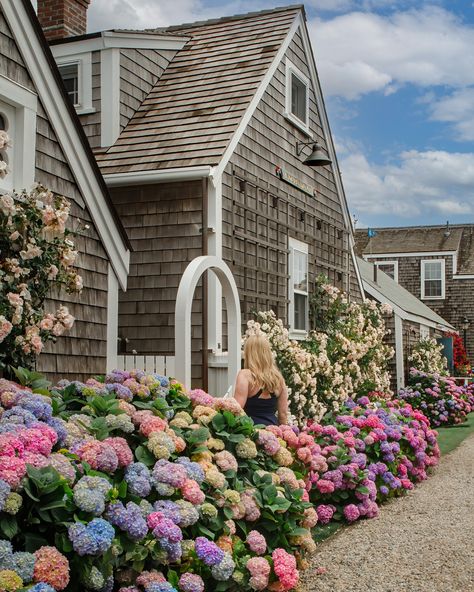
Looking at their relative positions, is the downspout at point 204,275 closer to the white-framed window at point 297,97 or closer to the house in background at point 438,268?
the white-framed window at point 297,97

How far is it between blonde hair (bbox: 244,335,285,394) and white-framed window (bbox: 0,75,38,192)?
2639mm

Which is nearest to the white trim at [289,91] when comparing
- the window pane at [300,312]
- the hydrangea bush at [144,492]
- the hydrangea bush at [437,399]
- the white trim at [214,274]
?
the window pane at [300,312]

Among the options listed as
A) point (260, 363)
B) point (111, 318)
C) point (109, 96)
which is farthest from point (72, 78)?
point (260, 363)

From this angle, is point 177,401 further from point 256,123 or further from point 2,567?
point 256,123

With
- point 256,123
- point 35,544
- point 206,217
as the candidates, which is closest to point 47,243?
point 35,544

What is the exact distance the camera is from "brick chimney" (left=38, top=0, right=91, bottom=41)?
13.2 meters

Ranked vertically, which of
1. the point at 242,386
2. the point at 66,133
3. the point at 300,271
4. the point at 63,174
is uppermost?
the point at 66,133

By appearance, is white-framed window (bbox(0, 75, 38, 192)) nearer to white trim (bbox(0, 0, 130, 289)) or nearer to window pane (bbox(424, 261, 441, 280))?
white trim (bbox(0, 0, 130, 289))

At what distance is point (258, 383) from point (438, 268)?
28061 millimetres

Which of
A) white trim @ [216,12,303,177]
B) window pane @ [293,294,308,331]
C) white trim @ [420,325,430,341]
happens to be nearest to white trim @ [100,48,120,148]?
white trim @ [216,12,303,177]

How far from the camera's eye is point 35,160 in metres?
7.64

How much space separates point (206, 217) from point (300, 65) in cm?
499

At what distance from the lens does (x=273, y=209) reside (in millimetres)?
13328

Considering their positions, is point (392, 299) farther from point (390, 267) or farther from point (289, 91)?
point (390, 267)
